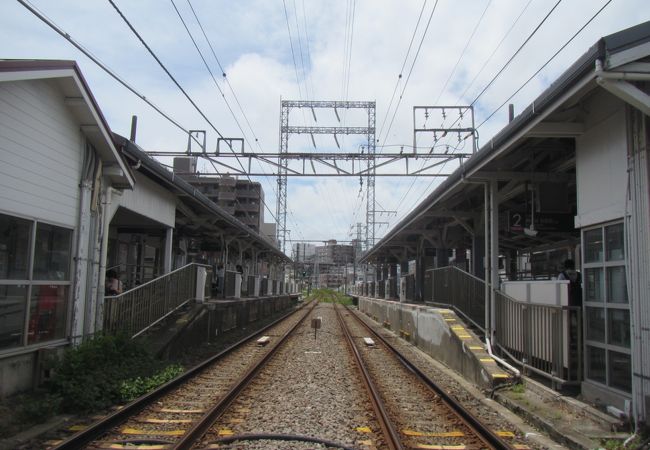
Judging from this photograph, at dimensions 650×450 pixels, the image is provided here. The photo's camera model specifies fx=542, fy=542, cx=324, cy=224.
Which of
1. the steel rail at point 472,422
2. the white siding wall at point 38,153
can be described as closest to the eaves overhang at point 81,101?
the white siding wall at point 38,153

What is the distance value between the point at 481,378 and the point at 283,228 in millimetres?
37110

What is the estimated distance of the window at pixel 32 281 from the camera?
25.5 feet

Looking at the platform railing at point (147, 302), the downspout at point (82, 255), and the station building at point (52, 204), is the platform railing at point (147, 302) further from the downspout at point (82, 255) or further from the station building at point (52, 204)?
the downspout at point (82, 255)

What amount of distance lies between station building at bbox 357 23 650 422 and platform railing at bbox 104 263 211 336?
7.35 meters

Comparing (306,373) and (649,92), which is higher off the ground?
(649,92)

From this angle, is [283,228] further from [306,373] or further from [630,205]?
[630,205]

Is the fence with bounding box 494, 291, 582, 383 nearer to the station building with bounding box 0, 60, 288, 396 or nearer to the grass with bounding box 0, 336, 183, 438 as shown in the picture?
the grass with bounding box 0, 336, 183, 438

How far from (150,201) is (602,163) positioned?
1020cm

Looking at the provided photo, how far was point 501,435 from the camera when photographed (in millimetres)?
6781

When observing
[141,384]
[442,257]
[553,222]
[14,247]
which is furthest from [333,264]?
[14,247]

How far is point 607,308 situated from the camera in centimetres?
696

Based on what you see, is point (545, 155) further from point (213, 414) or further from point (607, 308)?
point (213, 414)

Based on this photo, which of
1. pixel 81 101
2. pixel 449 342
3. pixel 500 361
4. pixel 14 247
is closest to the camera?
pixel 14 247


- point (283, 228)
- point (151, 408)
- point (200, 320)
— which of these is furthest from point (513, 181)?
point (283, 228)
